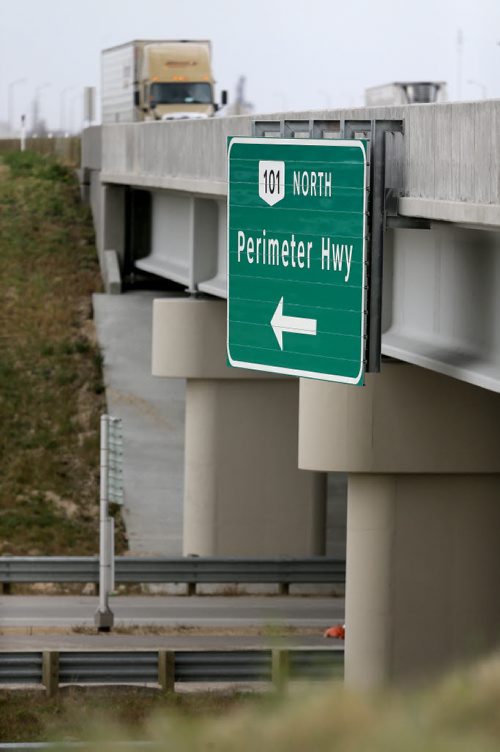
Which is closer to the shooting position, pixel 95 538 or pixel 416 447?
pixel 416 447

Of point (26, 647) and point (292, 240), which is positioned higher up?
point (292, 240)

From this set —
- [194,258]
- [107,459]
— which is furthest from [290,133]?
[194,258]

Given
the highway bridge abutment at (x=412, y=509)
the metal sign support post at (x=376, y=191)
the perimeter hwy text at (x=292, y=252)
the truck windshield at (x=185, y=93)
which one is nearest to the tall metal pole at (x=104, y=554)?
the highway bridge abutment at (x=412, y=509)

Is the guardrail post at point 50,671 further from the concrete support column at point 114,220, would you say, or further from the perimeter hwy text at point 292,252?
the concrete support column at point 114,220

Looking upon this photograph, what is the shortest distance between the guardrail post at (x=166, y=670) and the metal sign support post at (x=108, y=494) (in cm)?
435

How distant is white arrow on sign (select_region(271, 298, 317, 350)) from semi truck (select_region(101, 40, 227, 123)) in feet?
110

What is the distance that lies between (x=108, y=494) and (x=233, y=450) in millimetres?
4032

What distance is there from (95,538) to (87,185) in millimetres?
16282

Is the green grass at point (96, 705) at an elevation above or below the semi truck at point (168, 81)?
below

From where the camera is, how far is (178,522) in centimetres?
2747

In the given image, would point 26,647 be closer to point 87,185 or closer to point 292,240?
point 292,240

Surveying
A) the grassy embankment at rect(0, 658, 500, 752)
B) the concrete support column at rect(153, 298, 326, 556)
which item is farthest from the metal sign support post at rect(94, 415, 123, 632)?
the grassy embankment at rect(0, 658, 500, 752)

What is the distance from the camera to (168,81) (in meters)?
48.5

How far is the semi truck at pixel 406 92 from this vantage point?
4097 centimetres
